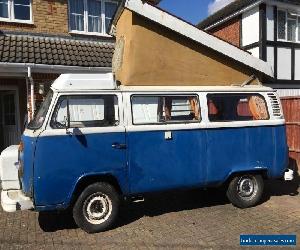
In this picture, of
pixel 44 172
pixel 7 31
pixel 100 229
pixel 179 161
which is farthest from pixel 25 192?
pixel 7 31

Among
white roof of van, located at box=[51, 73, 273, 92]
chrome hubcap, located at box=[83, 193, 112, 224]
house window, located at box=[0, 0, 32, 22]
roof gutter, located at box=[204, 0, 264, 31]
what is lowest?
chrome hubcap, located at box=[83, 193, 112, 224]

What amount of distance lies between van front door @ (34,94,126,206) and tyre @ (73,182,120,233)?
0.76 feet

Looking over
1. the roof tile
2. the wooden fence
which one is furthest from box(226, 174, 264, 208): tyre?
the roof tile

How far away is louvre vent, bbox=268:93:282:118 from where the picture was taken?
6844 mm

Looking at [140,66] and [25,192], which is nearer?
[25,192]

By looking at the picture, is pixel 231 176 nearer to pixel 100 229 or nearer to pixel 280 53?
pixel 100 229

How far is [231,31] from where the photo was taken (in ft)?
53.8

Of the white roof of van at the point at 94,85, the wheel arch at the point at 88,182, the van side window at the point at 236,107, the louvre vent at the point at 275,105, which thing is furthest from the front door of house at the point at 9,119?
the louvre vent at the point at 275,105

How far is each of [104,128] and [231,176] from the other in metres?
2.47

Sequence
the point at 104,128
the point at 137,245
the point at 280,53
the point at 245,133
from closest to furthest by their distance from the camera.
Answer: the point at 137,245
the point at 104,128
the point at 245,133
the point at 280,53

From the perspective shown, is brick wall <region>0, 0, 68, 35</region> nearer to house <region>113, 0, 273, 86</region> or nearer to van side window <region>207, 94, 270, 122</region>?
house <region>113, 0, 273, 86</region>

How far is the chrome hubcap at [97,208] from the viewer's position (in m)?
5.62

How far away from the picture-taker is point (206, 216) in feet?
20.7

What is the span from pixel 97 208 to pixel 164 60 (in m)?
2.74
